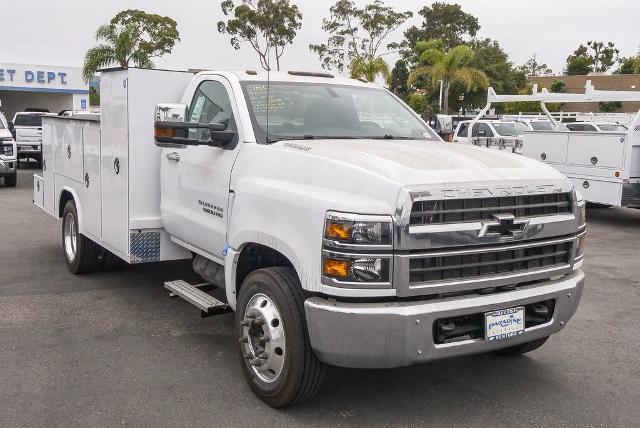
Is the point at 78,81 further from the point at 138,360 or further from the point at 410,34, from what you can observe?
the point at 138,360

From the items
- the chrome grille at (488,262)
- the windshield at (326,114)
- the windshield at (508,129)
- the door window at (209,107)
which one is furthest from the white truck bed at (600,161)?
the door window at (209,107)

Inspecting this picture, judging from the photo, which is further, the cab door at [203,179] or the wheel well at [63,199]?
the wheel well at [63,199]

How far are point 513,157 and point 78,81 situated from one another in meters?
40.7

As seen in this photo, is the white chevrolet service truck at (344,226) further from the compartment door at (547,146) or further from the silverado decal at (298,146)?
the compartment door at (547,146)

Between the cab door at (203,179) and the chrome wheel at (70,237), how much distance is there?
2.16m

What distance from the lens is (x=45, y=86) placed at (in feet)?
132

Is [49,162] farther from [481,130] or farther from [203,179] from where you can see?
[481,130]

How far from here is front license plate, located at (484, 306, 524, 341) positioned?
12.6ft

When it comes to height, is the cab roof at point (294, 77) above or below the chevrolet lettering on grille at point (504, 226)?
above

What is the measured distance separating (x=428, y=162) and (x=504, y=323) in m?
1.02

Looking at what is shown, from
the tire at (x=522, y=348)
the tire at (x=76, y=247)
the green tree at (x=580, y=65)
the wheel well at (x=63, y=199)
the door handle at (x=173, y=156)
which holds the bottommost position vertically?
the tire at (x=522, y=348)

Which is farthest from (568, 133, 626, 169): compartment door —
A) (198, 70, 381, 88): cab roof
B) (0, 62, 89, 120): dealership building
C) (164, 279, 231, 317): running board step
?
(0, 62, 89, 120): dealership building

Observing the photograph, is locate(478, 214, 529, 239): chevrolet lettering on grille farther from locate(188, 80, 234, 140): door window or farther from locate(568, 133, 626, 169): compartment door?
locate(568, 133, 626, 169): compartment door

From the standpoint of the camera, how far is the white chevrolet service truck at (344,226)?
3.57 meters
